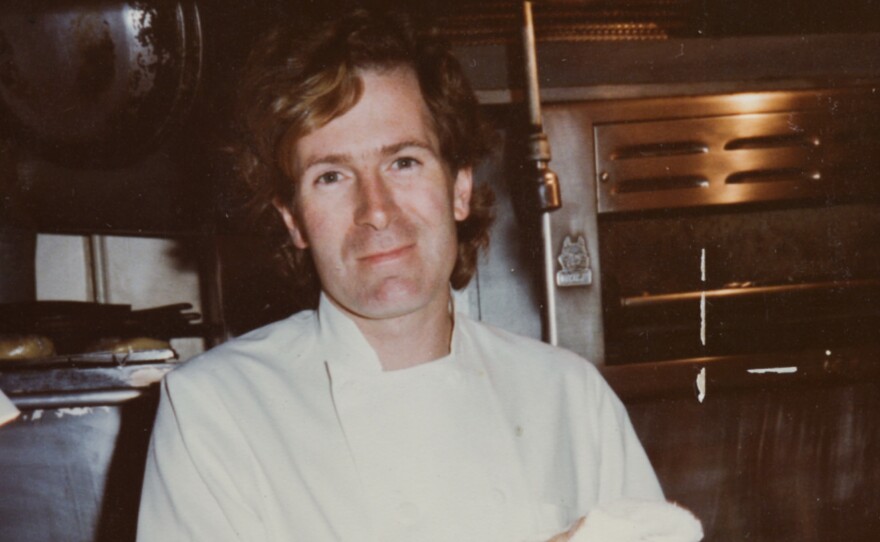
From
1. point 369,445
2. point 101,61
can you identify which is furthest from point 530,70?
point 101,61

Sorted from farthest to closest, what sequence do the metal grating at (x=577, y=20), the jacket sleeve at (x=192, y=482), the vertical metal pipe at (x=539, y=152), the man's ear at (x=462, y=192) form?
the metal grating at (x=577, y=20) < the vertical metal pipe at (x=539, y=152) < the man's ear at (x=462, y=192) < the jacket sleeve at (x=192, y=482)

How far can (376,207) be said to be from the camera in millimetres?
1484

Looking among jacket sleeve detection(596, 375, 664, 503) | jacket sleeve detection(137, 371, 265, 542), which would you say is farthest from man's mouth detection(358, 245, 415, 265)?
jacket sleeve detection(596, 375, 664, 503)

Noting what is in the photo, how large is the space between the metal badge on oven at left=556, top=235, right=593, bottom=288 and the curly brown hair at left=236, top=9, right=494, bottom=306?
0.99 meters

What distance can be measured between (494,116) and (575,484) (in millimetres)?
1736

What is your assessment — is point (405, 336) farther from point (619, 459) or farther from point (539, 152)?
point (539, 152)

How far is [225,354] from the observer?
1.57 m

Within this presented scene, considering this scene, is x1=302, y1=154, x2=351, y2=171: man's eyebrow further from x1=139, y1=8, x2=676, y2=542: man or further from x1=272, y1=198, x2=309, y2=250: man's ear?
x1=272, y1=198, x2=309, y2=250: man's ear

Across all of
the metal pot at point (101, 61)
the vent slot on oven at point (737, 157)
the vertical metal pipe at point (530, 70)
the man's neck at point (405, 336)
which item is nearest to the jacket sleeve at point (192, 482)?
the man's neck at point (405, 336)

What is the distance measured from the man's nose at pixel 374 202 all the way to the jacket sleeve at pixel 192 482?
452 millimetres

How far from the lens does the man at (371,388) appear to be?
1428 millimetres

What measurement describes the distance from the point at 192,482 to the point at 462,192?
86 centimetres

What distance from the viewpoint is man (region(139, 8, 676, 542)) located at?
56.2 inches

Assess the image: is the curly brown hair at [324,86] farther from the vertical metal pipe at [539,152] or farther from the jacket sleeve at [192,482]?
the jacket sleeve at [192,482]
